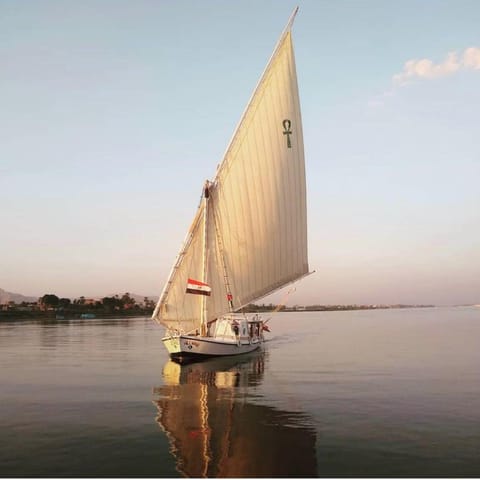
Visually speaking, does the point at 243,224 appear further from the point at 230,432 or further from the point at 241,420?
the point at 230,432

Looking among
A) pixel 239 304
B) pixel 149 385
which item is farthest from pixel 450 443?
pixel 239 304

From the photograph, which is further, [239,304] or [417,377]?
[239,304]

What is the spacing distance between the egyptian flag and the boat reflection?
10.3 m

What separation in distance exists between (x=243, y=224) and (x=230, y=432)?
1097 inches

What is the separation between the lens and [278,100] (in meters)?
48.6

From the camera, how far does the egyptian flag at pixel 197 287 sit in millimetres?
44844

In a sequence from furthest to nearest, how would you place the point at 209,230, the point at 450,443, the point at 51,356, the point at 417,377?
the point at 51,356
the point at 209,230
the point at 417,377
the point at 450,443

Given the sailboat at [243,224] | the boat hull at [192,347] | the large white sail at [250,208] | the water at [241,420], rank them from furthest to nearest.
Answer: the large white sail at [250,208] < the sailboat at [243,224] < the boat hull at [192,347] < the water at [241,420]

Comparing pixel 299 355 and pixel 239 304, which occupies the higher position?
pixel 239 304

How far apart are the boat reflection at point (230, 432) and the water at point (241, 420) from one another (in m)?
0.07

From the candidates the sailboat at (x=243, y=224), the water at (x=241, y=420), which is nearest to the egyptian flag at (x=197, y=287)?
the sailboat at (x=243, y=224)

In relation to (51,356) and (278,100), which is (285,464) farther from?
(51,356)

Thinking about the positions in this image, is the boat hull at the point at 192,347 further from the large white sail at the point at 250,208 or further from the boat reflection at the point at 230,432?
the boat reflection at the point at 230,432

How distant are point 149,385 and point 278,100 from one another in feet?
93.7
